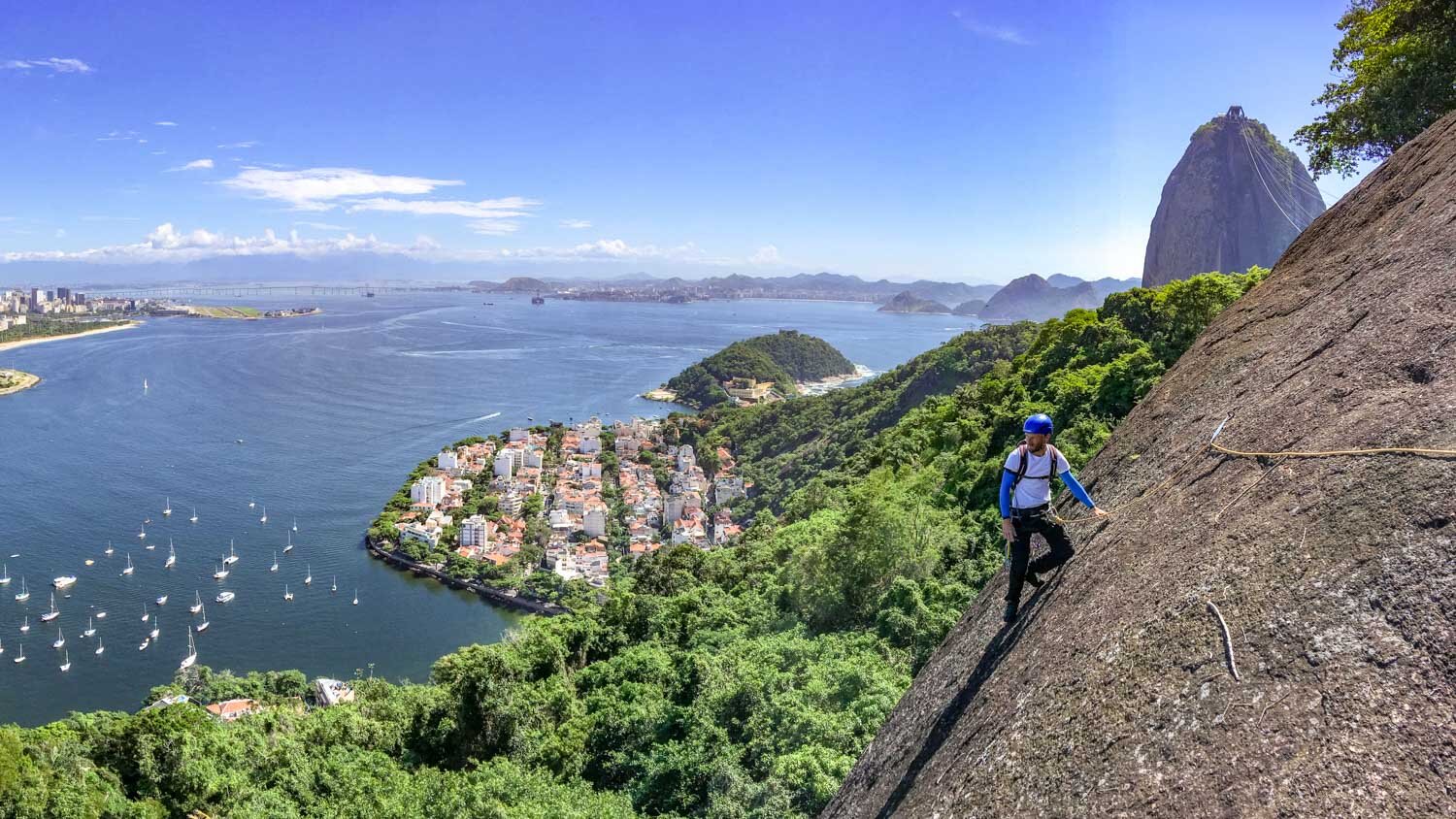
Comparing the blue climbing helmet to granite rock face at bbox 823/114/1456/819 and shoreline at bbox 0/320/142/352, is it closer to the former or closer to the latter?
granite rock face at bbox 823/114/1456/819

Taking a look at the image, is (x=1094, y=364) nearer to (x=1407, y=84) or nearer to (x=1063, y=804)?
(x=1407, y=84)

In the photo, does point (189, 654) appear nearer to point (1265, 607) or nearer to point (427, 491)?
point (427, 491)

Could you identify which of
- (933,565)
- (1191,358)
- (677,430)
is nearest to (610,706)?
(933,565)

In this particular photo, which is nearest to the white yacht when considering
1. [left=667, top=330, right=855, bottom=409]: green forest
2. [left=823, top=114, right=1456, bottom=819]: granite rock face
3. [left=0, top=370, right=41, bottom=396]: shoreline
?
[left=823, top=114, right=1456, bottom=819]: granite rock face

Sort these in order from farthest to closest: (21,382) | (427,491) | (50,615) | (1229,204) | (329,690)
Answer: (21,382) → (1229,204) → (427,491) → (50,615) → (329,690)

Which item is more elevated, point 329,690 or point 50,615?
point 50,615

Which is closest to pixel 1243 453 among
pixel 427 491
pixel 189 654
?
pixel 189 654
